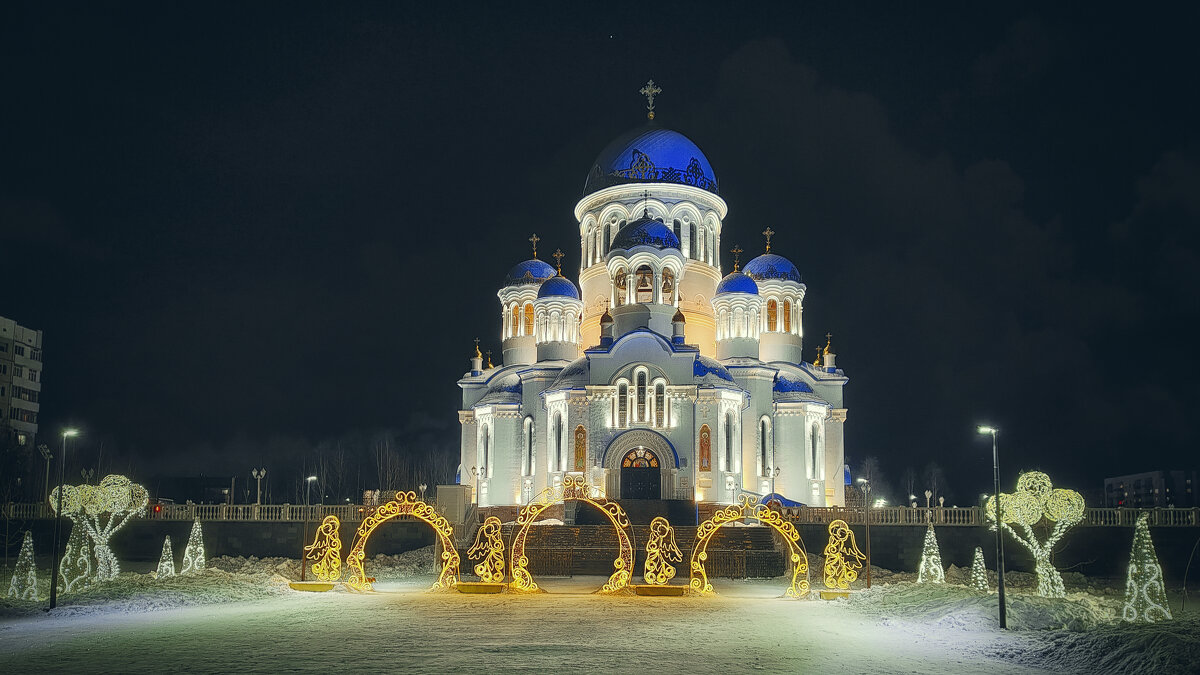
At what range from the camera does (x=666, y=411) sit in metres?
39.4

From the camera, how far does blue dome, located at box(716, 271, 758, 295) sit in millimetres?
45188

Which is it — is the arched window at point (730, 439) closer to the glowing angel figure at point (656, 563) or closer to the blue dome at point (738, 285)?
the blue dome at point (738, 285)

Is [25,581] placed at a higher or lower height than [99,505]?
lower

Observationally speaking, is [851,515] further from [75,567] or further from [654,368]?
[75,567]

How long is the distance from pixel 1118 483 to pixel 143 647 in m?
125

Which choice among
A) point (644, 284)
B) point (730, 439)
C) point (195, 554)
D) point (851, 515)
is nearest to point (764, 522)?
point (851, 515)

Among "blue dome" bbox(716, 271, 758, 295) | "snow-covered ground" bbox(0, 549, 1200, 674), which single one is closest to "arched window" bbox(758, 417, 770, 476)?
"blue dome" bbox(716, 271, 758, 295)

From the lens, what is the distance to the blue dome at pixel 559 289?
4606 cm

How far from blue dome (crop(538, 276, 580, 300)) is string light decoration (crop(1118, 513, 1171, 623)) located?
92.9ft

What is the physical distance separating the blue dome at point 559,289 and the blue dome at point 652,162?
16.0ft

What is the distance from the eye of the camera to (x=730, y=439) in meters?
41.0

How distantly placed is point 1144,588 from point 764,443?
23.5 meters

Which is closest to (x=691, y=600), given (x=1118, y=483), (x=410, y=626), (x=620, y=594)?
(x=620, y=594)

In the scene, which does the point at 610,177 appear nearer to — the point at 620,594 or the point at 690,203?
the point at 690,203
